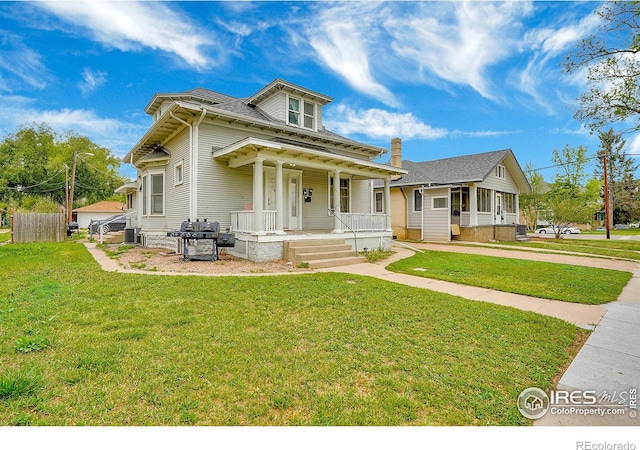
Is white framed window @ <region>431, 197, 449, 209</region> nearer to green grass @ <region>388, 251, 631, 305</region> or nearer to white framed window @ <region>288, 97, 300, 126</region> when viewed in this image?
green grass @ <region>388, 251, 631, 305</region>

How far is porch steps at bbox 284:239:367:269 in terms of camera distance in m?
8.89

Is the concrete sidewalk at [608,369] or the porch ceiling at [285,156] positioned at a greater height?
the porch ceiling at [285,156]

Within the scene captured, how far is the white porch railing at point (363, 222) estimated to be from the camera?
11562mm

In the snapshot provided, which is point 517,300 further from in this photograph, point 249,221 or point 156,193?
point 156,193

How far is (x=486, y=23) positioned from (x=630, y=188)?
52670 mm

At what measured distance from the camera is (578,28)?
761 centimetres

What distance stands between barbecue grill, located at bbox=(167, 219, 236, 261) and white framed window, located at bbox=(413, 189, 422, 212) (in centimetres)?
1320

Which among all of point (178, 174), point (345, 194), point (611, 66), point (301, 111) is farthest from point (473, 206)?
point (178, 174)

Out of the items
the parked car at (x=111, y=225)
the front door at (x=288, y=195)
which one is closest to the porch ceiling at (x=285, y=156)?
the front door at (x=288, y=195)

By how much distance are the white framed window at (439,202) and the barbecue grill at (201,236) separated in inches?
508

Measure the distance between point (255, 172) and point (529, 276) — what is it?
7901mm

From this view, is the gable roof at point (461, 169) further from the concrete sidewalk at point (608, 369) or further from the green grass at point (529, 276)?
the concrete sidewalk at point (608, 369)

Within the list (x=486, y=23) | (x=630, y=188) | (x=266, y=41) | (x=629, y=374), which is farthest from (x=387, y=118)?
(x=630, y=188)

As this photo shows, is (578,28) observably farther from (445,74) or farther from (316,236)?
(316,236)
